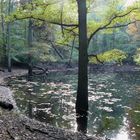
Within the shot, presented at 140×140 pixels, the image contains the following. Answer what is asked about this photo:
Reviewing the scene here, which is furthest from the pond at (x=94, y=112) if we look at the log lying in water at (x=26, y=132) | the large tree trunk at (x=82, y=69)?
the log lying in water at (x=26, y=132)

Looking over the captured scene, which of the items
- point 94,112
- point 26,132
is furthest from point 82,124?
point 26,132

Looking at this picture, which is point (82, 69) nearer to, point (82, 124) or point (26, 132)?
point (82, 124)

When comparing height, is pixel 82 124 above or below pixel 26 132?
below

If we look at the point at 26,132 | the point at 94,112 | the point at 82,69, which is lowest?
the point at 94,112

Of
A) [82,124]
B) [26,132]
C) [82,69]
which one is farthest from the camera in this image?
[82,69]

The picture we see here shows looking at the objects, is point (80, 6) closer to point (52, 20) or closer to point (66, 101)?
point (52, 20)

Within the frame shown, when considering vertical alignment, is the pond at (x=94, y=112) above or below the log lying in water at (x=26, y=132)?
below

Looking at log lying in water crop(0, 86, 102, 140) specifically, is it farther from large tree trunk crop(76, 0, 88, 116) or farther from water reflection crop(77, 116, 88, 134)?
large tree trunk crop(76, 0, 88, 116)

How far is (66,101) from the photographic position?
1784cm

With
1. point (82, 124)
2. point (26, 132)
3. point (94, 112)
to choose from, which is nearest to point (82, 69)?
point (94, 112)

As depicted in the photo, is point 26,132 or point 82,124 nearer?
point 26,132

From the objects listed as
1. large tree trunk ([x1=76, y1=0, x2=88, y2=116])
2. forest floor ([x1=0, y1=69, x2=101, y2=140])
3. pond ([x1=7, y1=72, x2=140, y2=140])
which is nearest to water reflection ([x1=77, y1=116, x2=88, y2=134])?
pond ([x1=7, y1=72, x2=140, y2=140])

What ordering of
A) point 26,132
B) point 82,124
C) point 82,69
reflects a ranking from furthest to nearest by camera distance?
point 82,69, point 82,124, point 26,132

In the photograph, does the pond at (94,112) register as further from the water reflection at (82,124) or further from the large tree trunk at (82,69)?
the large tree trunk at (82,69)
